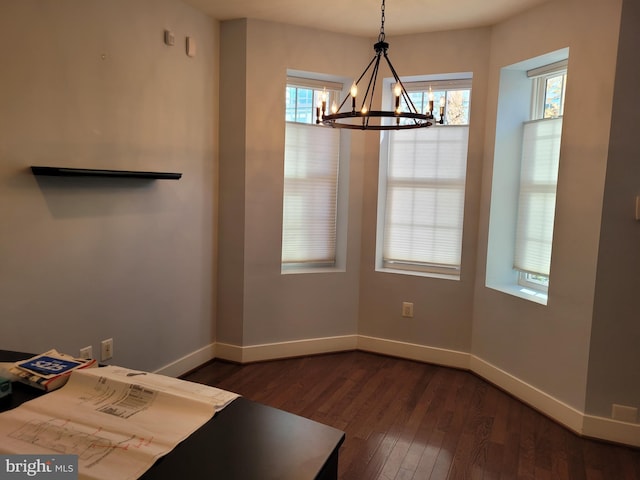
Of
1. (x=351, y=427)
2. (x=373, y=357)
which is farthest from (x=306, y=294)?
(x=351, y=427)

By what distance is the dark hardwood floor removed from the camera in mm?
2447

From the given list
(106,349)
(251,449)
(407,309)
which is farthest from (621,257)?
(106,349)

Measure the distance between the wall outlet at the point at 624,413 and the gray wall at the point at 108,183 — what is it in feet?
9.43

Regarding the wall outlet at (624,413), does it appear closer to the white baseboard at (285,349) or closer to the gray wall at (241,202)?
the gray wall at (241,202)

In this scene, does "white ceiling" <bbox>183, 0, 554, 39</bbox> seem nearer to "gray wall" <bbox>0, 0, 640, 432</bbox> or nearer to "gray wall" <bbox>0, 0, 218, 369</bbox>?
"gray wall" <bbox>0, 0, 640, 432</bbox>

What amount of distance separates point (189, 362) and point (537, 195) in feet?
9.48

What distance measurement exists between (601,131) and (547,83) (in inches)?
34.4

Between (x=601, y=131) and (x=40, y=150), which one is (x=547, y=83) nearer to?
(x=601, y=131)

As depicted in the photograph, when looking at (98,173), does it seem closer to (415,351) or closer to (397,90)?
(397,90)

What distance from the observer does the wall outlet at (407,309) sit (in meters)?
3.91

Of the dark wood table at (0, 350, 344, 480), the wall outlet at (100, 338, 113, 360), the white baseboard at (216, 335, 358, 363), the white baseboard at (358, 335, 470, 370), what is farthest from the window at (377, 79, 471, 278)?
the dark wood table at (0, 350, 344, 480)

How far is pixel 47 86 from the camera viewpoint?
7.50 ft

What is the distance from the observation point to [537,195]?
331 cm

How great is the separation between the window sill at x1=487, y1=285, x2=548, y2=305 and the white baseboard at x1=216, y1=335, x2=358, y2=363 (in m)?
1.35
